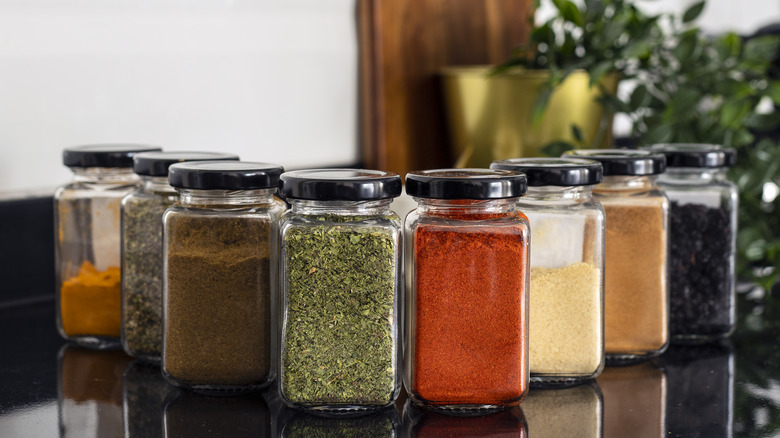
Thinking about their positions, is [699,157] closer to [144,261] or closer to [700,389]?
[700,389]

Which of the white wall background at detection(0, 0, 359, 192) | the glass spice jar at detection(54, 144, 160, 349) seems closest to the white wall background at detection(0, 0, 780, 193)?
the white wall background at detection(0, 0, 359, 192)

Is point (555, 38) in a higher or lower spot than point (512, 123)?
higher

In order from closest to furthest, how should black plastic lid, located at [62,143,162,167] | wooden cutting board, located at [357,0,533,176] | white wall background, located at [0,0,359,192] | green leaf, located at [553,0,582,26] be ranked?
black plastic lid, located at [62,143,162,167] → white wall background, located at [0,0,359,192] → green leaf, located at [553,0,582,26] → wooden cutting board, located at [357,0,533,176]

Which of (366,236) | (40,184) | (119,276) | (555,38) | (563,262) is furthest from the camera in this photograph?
(555,38)

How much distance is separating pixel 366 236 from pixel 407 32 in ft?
2.66

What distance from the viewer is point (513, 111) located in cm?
136

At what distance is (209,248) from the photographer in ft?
2.52

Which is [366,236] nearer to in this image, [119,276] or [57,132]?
[119,276]

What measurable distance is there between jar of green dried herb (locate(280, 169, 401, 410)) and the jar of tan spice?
0.28m

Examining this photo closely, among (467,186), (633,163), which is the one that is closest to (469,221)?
(467,186)

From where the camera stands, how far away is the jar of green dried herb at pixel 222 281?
767 millimetres

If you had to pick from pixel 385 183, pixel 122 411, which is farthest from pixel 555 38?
pixel 122 411

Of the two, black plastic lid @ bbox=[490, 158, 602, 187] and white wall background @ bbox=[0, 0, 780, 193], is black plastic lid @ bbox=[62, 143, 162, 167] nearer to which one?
white wall background @ bbox=[0, 0, 780, 193]

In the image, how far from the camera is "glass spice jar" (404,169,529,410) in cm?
72
